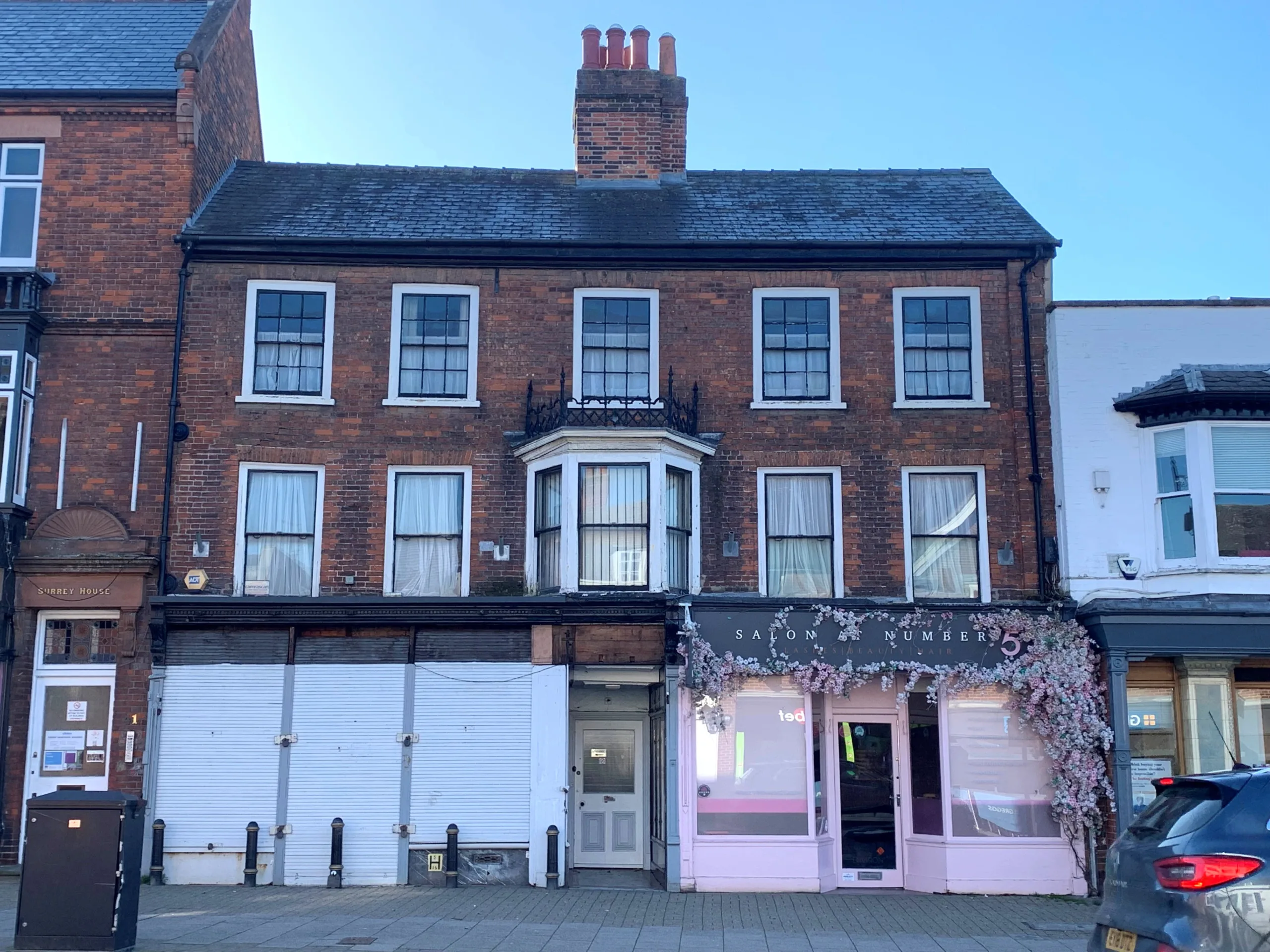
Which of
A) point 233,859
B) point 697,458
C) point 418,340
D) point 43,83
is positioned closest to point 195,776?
point 233,859

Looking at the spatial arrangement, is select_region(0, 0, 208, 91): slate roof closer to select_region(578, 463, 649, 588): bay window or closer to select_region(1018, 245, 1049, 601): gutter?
select_region(578, 463, 649, 588): bay window

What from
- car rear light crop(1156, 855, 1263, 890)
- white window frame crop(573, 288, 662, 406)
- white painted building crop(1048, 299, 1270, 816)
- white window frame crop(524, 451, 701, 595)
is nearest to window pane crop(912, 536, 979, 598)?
white painted building crop(1048, 299, 1270, 816)

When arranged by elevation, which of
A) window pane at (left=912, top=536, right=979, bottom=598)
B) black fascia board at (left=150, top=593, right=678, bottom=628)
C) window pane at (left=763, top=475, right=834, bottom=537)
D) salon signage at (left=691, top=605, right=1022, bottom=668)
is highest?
window pane at (left=763, top=475, right=834, bottom=537)

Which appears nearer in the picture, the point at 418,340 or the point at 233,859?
the point at 233,859

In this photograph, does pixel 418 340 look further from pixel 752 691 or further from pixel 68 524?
pixel 752 691

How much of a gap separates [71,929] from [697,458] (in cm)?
923

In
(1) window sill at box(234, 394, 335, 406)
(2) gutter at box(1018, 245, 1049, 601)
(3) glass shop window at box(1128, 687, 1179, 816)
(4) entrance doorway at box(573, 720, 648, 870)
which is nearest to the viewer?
(3) glass shop window at box(1128, 687, 1179, 816)

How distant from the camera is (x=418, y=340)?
→ 16.9 m

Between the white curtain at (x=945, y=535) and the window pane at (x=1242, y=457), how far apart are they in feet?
10.1

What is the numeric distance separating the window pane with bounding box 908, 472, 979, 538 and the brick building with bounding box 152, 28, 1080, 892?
4 cm

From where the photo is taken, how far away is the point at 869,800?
1599cm

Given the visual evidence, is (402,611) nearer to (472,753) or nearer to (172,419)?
(472,753)

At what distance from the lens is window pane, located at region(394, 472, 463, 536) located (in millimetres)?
16406

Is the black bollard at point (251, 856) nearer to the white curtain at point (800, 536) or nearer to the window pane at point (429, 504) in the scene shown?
the window pane at point (429, 504)
